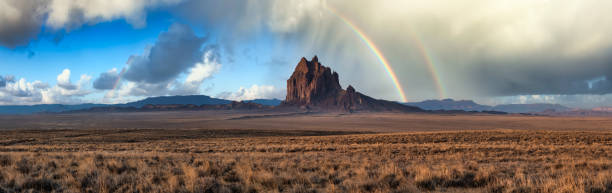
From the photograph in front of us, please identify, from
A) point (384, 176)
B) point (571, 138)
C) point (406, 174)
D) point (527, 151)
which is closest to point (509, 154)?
point (527, 151)

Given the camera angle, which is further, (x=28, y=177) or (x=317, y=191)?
(x=28, y=177)

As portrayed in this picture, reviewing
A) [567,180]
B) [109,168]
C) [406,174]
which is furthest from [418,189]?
[109,168]

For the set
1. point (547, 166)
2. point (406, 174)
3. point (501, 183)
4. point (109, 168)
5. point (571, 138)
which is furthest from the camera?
point (571, 138)

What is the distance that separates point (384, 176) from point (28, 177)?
8.66 metres

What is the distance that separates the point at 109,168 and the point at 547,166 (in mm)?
14637

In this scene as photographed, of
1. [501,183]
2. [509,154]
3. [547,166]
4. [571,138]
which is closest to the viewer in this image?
[501,183]

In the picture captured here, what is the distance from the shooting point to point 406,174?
8484 mm

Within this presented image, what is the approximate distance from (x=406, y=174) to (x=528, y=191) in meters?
2.85

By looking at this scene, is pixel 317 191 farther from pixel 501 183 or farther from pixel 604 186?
pixel 604 186

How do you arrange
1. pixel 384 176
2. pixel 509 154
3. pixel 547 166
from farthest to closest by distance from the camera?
pixel 509 154 → pixel 547 166 → pixel 384 176

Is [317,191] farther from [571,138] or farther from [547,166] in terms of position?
[571,138]

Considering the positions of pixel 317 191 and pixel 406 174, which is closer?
pixel 317 191

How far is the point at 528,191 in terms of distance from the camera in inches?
247

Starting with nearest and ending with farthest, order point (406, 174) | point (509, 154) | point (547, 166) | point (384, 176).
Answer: point (384, 176)
point (406, 174)
point (547, 166)
point (509, 154)
